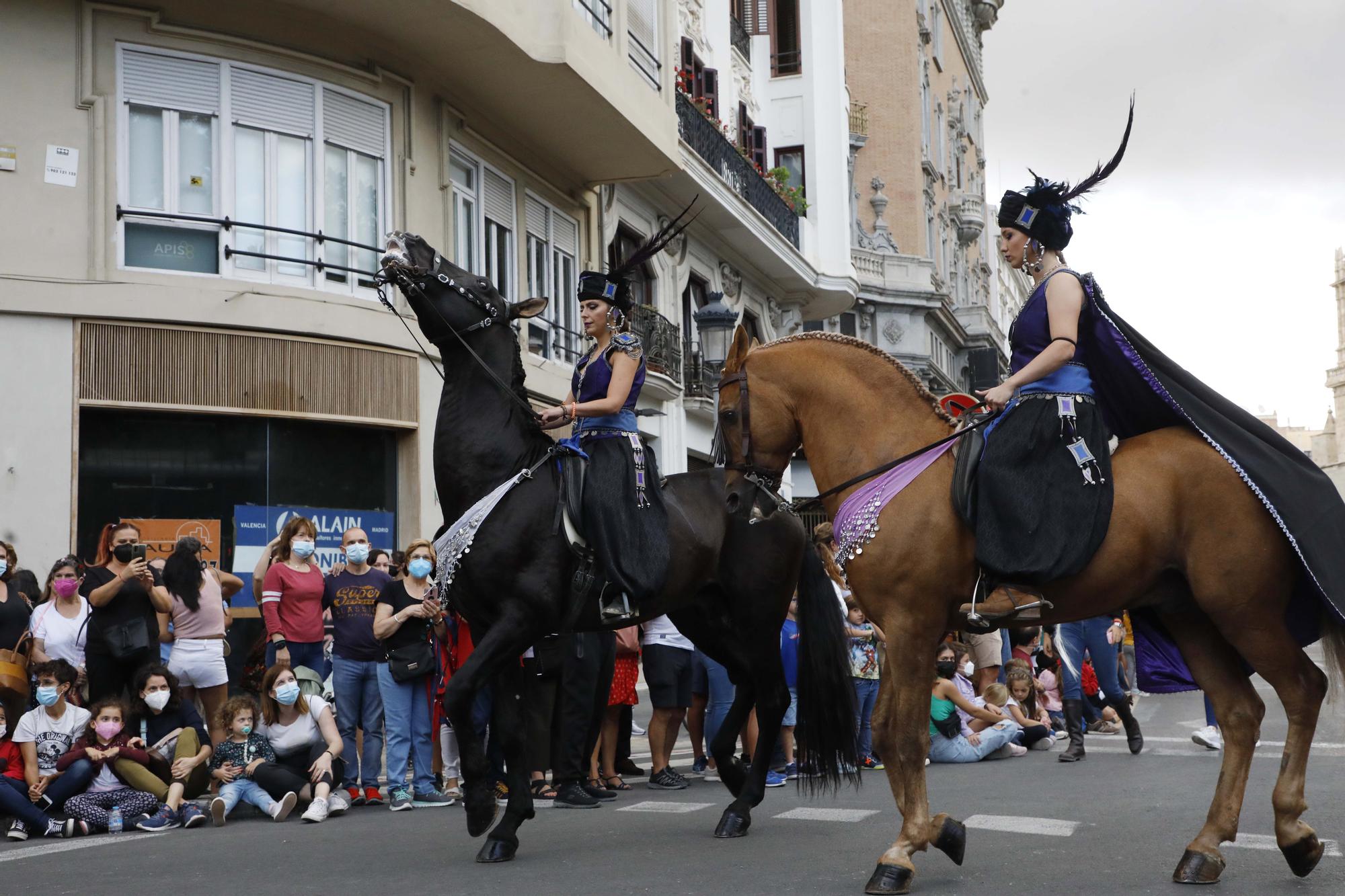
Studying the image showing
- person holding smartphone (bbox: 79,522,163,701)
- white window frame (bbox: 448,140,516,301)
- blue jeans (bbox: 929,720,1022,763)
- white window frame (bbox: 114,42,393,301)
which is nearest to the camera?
person holding smartphone (bbox: 79,522,163,701)

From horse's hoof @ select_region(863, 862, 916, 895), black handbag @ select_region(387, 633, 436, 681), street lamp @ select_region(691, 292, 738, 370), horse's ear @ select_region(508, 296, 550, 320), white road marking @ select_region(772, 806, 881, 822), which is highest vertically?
street lamp @ select_region(691, 292, 738, 370)

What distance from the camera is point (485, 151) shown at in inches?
739

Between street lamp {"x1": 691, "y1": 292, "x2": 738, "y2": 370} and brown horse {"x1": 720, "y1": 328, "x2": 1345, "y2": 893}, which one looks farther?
street lamp {"x1": 691, "y1": 292, "x2": 738, "y2": 370}

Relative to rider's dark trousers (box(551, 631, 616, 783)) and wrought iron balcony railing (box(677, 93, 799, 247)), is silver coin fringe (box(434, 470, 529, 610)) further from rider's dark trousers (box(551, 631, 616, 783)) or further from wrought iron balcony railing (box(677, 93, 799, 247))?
wrought iron balcony railing (box(677, 93, 799, 247))

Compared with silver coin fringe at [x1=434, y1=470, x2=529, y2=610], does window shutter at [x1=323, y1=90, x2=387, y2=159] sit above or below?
above

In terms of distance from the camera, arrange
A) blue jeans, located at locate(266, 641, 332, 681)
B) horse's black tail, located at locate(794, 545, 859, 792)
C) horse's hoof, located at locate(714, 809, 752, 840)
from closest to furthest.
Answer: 1. horse's hoof, located at locate(714, 809, 752, 840)
2. horse's black tail, located at locate(794, 545, 859, 792)
3. blue jeans, located at locate(266, 641, 332, 681)

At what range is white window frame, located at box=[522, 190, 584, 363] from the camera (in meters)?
19.9

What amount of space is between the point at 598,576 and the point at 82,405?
8971mm

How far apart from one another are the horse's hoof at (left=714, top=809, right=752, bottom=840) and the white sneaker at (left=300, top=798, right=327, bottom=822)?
2.76 m

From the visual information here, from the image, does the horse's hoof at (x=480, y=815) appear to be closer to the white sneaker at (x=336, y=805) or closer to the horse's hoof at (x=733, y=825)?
the horse's hoof at (x=733, y=825)

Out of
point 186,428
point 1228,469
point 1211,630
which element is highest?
point 186,428

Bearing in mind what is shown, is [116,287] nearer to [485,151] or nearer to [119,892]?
[485,151]

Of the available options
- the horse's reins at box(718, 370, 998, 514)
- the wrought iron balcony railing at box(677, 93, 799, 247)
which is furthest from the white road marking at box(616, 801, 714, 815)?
the wrought iron balcony railing at box(677, 93, 799, 247)

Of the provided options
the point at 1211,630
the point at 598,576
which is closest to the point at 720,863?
the point at 598,576
